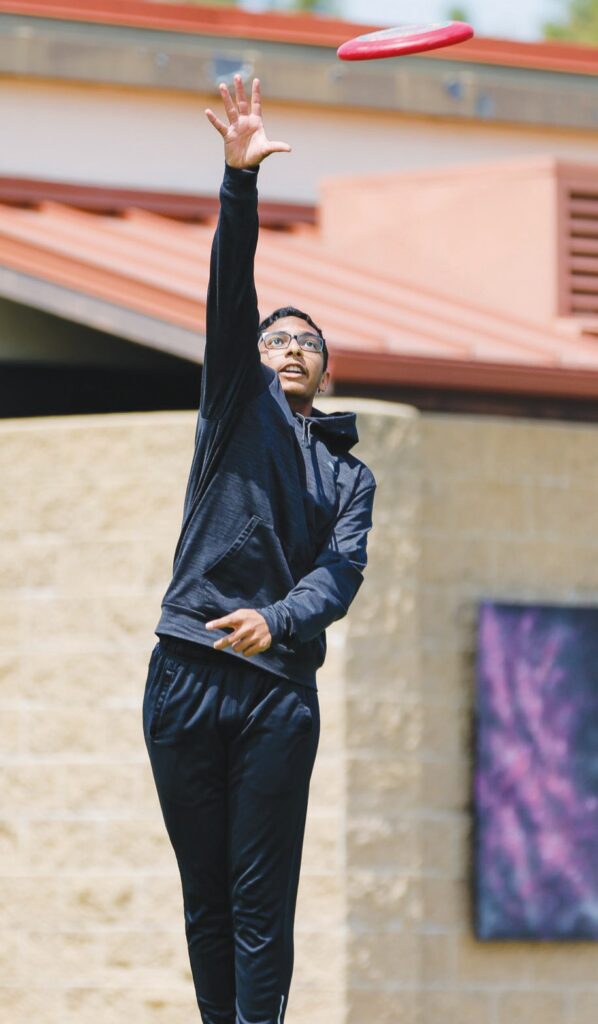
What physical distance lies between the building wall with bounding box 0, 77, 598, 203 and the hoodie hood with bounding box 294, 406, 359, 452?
25.8ft

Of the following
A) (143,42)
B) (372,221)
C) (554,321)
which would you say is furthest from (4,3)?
(554,321)

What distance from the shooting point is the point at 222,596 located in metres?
4.65

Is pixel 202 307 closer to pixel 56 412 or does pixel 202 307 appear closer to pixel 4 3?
pixel 56 412

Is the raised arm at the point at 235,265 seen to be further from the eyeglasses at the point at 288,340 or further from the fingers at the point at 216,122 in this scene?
the eyeglasses at the point at 288,340

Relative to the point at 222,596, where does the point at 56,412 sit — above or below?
above

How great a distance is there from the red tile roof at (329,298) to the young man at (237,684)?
4.71 meters

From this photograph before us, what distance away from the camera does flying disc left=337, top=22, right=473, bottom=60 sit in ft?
16.7

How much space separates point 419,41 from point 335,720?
4633 mm

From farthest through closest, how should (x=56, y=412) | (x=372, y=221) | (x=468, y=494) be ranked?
(x=372, y=221) < (x=56, y=412) < (x=468, y=494)

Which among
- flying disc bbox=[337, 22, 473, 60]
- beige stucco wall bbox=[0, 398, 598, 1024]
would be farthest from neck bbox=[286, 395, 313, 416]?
beige stucco wall bbox=[0, 398, 598, 1024]

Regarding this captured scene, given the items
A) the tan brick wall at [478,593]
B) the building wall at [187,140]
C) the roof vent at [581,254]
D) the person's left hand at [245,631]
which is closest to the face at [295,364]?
the person's left hand at [245,631]

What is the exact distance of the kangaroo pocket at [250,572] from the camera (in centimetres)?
464

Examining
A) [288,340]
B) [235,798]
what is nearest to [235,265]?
[288,340]

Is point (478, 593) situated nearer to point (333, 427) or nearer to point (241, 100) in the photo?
point (333, 427)
